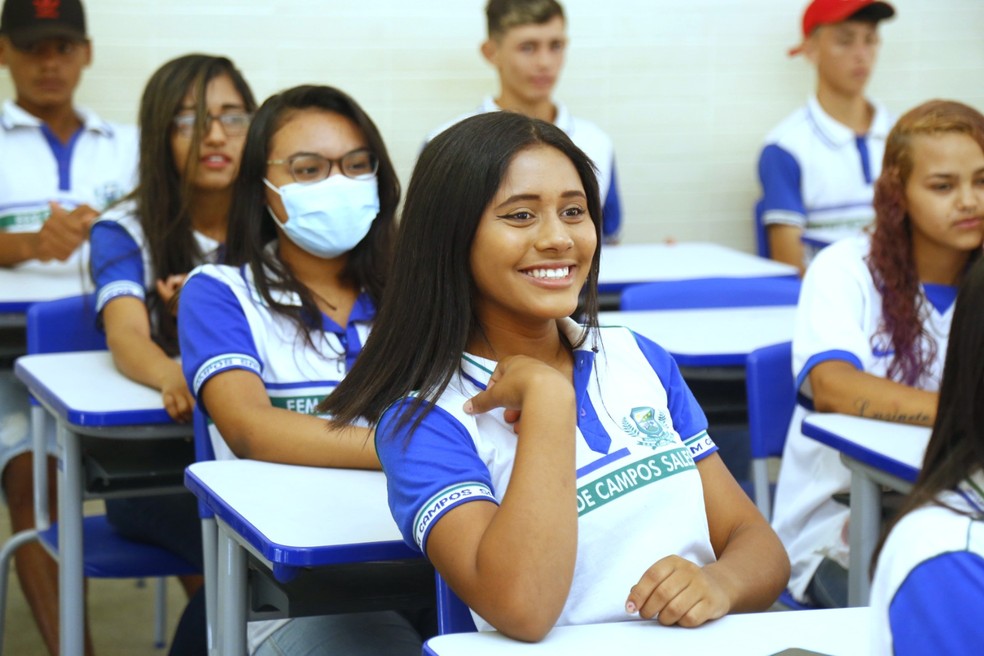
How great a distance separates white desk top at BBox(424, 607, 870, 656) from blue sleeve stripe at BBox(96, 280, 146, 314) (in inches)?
66.4

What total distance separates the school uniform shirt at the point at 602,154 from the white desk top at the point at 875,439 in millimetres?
2820

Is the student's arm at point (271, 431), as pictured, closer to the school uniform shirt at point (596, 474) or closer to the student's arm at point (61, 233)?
the school uniform shirt at point (596, 474)

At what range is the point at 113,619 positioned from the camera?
3.58 m

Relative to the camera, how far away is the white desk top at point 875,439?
6.49 feet

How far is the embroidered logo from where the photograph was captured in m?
1.57

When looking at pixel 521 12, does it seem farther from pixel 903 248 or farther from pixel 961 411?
pixel 961 411

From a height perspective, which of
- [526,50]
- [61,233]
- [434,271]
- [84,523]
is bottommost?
[84,523]

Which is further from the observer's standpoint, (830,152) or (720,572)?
(830,152)

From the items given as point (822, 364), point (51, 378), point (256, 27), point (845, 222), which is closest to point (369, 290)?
point (51, 378)

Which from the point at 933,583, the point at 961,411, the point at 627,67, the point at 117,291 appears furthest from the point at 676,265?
the point at 933,583

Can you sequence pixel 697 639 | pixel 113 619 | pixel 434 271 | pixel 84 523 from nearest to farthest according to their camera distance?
1. pixel 697 639
2. pixel 434 271
3. pixel 84 523
4. pixel 113 619

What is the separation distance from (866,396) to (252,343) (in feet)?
3.48

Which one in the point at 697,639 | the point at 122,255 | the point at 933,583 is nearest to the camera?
the point at 933,583

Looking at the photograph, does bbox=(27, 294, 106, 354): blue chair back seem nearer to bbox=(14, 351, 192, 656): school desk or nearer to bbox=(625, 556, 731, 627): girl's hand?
bbox=(14, 351, 192, 656): school desk
